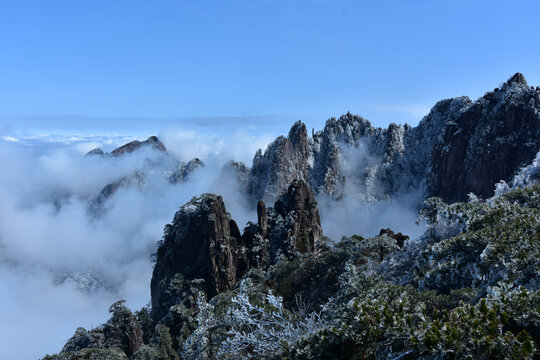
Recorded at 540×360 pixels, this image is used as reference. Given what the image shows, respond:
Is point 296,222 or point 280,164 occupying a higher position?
point 280,164

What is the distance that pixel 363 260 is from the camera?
152 feet

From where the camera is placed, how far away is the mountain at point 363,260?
475 inches

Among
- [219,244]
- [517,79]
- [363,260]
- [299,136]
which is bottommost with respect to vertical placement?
Result: [219,244]

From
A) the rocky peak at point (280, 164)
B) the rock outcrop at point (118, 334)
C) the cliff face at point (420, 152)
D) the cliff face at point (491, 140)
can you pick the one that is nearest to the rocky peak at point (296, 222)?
the rock outcrop at point (118, 334)

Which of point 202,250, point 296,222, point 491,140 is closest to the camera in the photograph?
point 202,250

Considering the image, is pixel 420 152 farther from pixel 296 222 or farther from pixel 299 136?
pixel 296 222

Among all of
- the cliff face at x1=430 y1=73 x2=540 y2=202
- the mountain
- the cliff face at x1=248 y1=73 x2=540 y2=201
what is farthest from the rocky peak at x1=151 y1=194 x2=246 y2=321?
the cliff face at x1=248 y1=73 x2=540 y2=201

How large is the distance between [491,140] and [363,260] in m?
83.1

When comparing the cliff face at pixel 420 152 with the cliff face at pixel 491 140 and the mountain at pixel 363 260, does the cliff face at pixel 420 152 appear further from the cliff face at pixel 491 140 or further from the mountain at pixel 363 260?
the mountain at pixel 363 260

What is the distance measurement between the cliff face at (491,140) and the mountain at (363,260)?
1.07 ft

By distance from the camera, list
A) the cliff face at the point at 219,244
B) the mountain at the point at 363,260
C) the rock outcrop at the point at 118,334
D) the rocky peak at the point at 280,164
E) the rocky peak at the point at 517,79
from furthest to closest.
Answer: the rocky peak at the point at 280,164
the rocky peak at the point at 517,79
the cliff face at the point at 219,244
the rock outcrop at the point at 118,334
the mountain at the point at 363,260

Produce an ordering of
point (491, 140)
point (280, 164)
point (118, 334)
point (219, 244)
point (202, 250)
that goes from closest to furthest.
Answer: point (118, 334)
point (219, 244)
point (202, 250)
point (491, 140)
point (280, 164)

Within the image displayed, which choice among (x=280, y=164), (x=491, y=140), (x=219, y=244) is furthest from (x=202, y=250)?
(x=280, y=164)

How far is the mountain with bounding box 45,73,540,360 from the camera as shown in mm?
12062
